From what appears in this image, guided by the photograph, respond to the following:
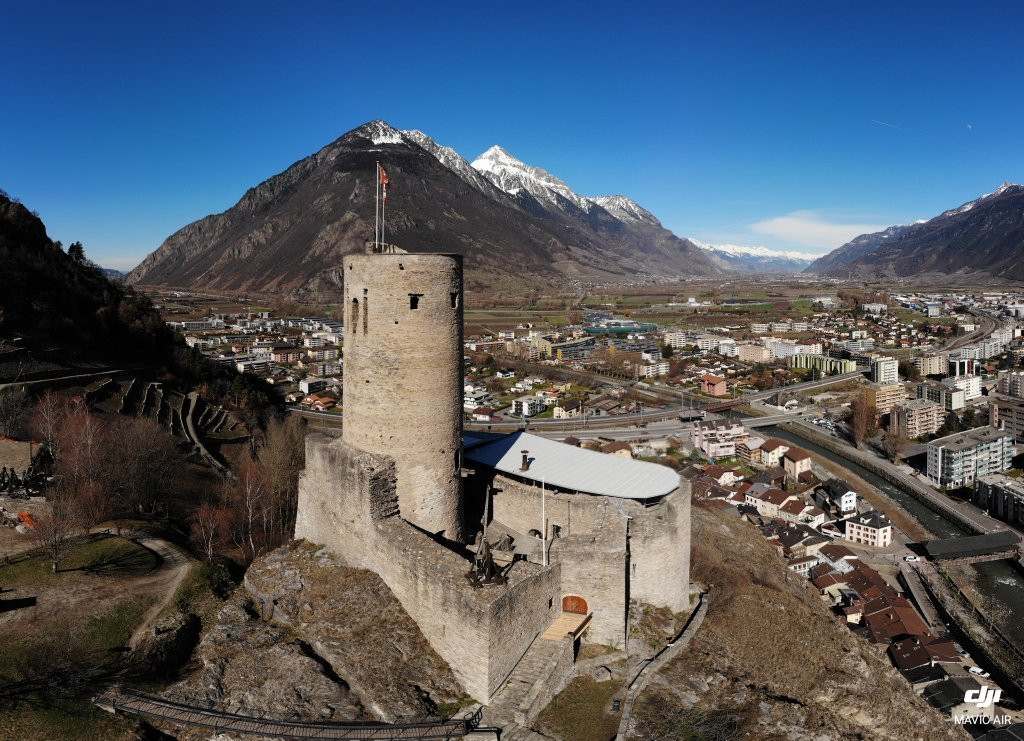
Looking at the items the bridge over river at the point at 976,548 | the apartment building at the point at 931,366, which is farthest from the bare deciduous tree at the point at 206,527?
the apartment building at the point at 931,366

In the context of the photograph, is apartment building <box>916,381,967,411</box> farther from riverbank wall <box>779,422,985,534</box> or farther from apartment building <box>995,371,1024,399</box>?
riverbank wall <box>779,422,985,534</box>

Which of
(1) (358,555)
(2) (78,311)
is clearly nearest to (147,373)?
(2) (78,311)

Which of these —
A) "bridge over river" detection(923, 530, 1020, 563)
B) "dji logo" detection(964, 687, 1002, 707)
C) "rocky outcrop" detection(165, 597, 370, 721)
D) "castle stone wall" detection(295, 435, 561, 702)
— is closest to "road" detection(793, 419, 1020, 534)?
"bridge over river" detection(923, 530, 1020, 563)

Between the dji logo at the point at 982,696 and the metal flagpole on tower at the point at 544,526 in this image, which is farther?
the dji logo at the point at 982,696

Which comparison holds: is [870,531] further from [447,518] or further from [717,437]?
[447,518]

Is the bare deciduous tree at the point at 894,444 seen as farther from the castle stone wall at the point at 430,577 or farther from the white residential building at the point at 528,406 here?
the castle stone wall at the point at 430,577

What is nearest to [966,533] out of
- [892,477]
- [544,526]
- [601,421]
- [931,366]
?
[892,477]
